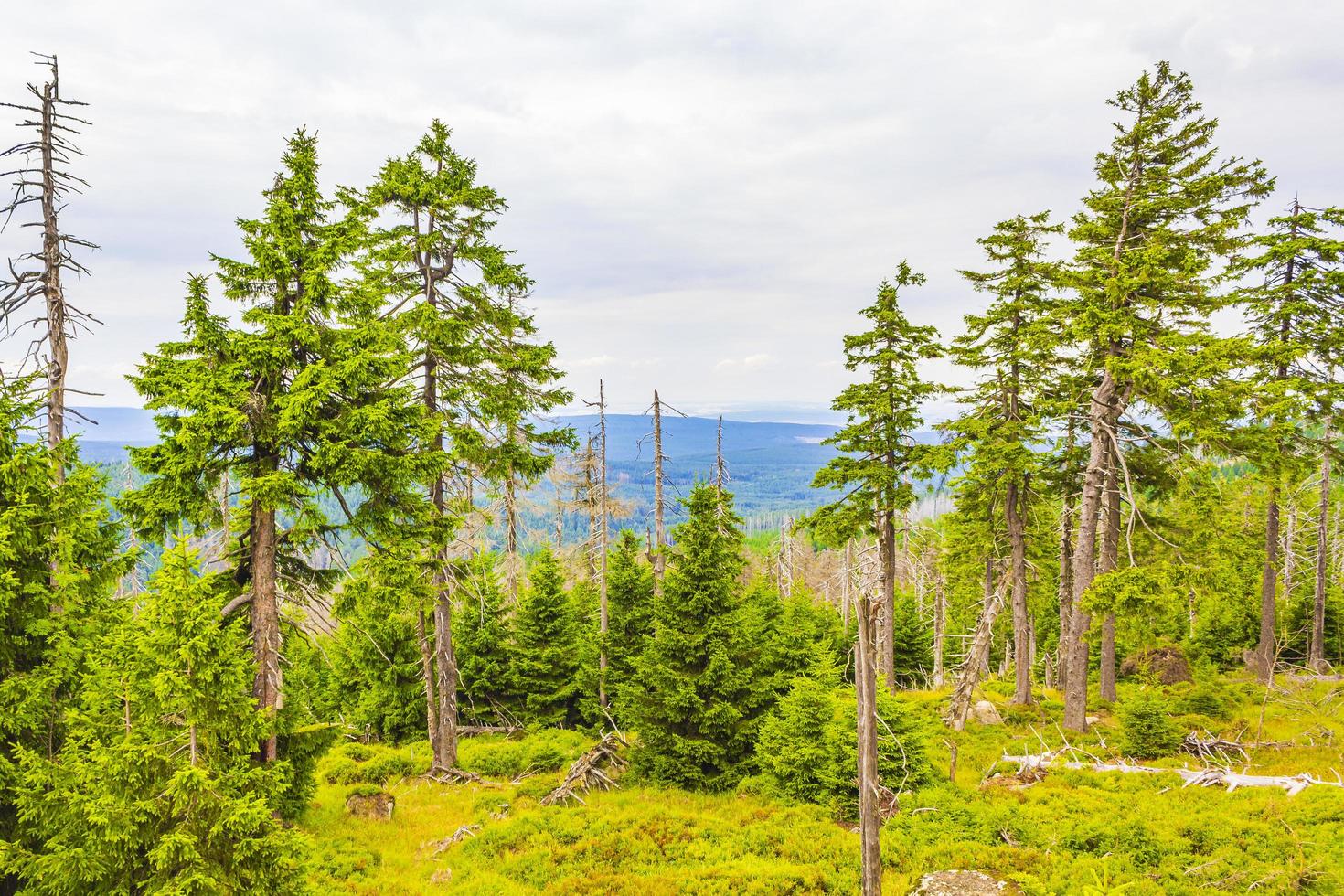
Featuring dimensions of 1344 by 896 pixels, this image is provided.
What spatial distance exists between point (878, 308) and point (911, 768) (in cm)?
1357

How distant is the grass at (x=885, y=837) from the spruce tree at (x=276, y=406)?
544 cm

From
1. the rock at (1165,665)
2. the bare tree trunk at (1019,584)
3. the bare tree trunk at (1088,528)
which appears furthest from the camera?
the rock at (1165,665)

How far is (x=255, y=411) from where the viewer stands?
31.4ft

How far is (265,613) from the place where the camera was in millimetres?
9883

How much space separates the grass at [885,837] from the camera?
387 inches

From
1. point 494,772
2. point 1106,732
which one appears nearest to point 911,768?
point 1106,732

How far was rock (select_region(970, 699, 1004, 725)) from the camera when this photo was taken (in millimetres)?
20844

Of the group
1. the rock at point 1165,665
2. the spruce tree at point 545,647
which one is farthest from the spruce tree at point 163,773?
the rock at point 1165,665

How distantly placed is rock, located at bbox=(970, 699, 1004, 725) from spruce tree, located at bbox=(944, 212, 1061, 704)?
5.63 ft

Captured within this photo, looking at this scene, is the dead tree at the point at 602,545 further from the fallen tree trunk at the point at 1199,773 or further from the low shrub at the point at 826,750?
the fallen tree trunk at the point at 1199,773

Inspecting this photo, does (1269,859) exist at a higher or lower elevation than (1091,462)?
lower

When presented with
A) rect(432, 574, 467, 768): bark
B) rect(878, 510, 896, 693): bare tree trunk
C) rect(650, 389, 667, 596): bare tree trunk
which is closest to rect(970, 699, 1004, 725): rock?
rect(878, 510, 896, 693): bare tree trunk

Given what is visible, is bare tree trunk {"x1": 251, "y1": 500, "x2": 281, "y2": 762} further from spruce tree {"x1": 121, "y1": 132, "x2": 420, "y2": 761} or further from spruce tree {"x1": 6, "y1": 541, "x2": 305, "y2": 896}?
spruce tree {"x1": 6, "y1": 541, "x2": 305, "y2": 896}

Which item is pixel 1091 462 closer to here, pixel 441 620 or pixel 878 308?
pixel 878 308
